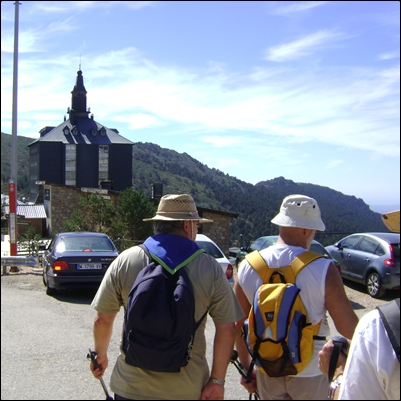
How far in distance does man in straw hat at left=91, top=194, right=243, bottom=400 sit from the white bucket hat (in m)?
0.51

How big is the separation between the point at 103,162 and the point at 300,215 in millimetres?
62222

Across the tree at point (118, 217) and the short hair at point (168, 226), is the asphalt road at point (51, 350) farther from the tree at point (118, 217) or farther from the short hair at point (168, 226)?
the tree at point (118, 217)

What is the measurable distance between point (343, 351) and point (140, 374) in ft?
3.36

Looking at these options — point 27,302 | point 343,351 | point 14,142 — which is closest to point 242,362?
point 343,351

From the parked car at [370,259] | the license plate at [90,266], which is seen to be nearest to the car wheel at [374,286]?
the parked car at [370,259]

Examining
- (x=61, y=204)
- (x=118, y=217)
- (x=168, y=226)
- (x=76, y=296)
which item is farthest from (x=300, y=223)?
(x=61, y=204)

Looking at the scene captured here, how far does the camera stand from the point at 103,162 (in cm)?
6347

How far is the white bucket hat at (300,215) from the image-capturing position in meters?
2.85

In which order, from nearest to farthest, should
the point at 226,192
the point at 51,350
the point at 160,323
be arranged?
the point at 160,323
the point at 51,350
the point at 226,192

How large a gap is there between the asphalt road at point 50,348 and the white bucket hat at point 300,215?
2426 millimetres

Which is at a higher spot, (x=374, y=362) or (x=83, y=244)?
(x=374, y=362)

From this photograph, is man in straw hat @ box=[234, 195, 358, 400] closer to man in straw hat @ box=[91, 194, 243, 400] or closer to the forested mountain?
man in straw hat @ box=[91, 194, 243, 400]

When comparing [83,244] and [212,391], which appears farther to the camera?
[83,244]

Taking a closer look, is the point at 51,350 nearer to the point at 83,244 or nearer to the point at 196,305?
the point at 196,305
